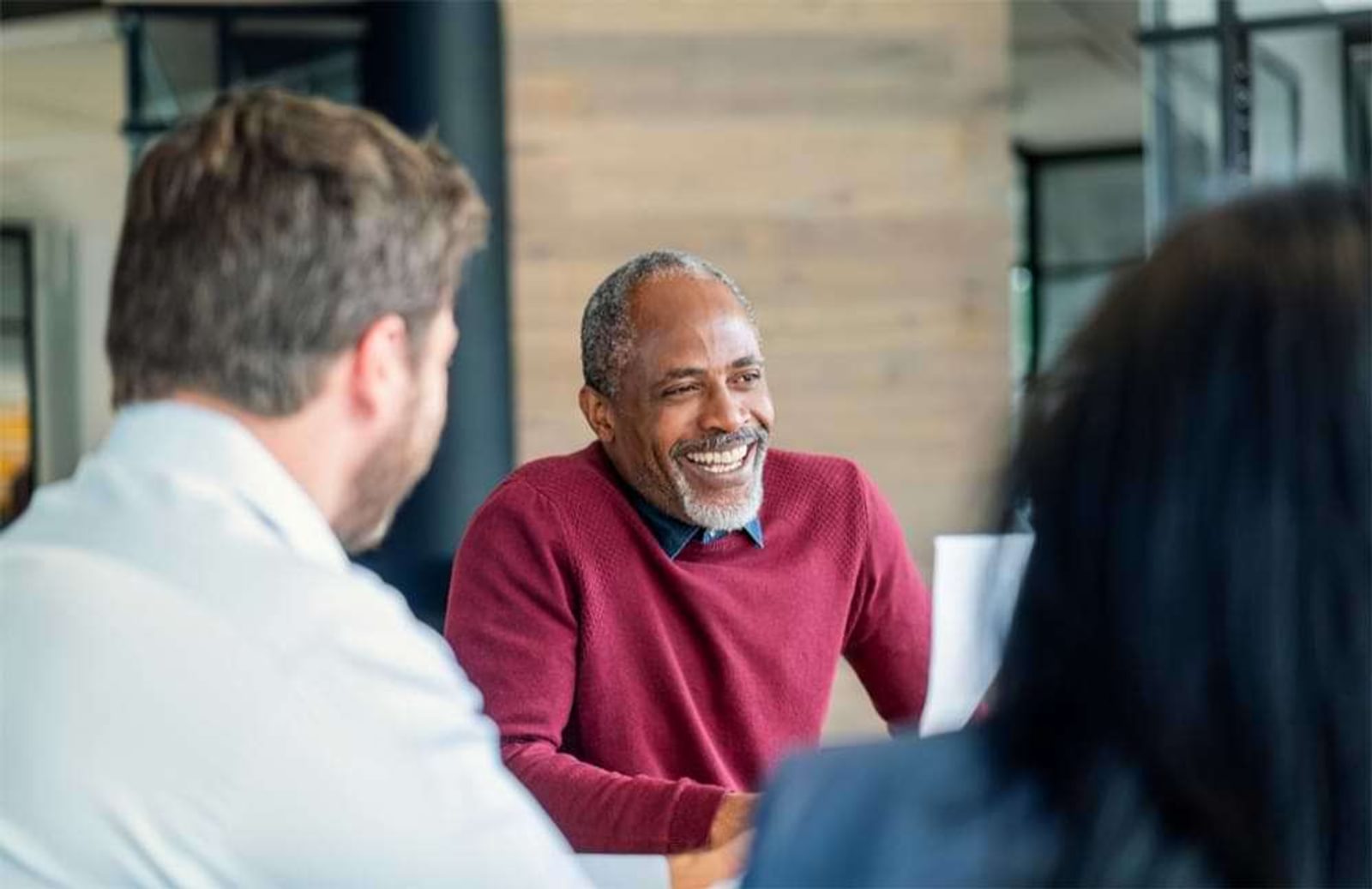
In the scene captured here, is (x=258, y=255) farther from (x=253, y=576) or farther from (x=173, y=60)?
(x=173, y=60)

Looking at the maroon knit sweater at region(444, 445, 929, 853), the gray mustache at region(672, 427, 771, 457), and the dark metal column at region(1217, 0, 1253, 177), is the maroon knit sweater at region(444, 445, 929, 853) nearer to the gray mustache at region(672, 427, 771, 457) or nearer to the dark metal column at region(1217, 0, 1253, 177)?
the gray mustache at region(672, 427, 771, 457)

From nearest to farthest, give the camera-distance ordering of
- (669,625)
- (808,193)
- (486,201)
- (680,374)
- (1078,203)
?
1. (669,625)
2. (680,374)
3. (486,201)
4. (808,193)
5. (1078,203)

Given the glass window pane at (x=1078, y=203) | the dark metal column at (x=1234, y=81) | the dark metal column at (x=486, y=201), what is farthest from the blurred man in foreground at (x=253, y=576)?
the glass window pane at (x=1078, y=203)

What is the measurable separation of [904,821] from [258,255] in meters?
0.65

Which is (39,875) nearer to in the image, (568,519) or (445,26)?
(568,519)

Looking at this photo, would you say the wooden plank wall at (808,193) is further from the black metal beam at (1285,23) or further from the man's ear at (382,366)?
the man's ear at (382,366)

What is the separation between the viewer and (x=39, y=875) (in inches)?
44.8

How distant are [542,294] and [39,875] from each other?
4.37m

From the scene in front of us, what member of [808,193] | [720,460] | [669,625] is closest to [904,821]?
[669,625]

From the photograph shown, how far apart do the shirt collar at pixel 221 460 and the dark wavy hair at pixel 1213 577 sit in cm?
58

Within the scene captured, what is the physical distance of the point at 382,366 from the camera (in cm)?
133

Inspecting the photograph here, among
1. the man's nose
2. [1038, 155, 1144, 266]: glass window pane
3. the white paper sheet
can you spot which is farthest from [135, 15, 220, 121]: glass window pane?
[1038, 155, 1144, 266]: glass window pane

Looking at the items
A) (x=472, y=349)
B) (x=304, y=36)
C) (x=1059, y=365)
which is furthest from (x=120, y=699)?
(x=304, y=36)

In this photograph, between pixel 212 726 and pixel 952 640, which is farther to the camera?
pixel 952 640
